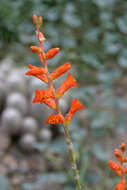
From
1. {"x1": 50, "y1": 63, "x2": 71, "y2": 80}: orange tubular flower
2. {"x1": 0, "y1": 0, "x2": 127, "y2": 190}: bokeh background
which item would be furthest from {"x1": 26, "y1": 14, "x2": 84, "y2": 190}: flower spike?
{"x1": 0, "y1": 0, "x2": 127, "y2": 190}: bokeh background

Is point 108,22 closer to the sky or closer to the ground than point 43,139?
closer to the sky

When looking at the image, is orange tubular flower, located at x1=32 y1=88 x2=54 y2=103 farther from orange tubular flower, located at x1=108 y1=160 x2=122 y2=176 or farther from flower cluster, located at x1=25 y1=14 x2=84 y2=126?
orange tubular flower, located at x1=108 y1=160 x2=122 y2=176

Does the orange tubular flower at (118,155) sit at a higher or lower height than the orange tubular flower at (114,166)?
higher

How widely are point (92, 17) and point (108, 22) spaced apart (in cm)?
87

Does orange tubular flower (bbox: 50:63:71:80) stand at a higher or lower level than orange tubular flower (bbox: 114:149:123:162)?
higher

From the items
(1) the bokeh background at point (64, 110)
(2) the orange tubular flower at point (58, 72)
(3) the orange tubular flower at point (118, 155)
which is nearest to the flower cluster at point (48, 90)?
(2) the orange tubular flower at point (58, 72)

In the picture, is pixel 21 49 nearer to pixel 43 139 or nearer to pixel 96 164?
pixel 43 139

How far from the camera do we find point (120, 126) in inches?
64.2

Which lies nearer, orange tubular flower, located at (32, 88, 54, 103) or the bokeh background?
orange tubular flower, located at (32, 88, 54, 103)

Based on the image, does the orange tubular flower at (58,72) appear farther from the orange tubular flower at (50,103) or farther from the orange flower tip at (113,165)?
the orange flower tip at (113,165)

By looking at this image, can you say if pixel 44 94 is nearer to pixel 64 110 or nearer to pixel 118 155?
pixel 118 155

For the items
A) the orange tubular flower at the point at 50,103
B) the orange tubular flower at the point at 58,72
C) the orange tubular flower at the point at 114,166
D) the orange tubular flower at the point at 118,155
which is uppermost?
the orange tubular flower at the point at 58,72

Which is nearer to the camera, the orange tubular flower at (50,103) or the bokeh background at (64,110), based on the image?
the orange tubular flower at (50,103)

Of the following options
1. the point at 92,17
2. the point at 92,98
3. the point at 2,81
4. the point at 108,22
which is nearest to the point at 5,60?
the point at 2,81
